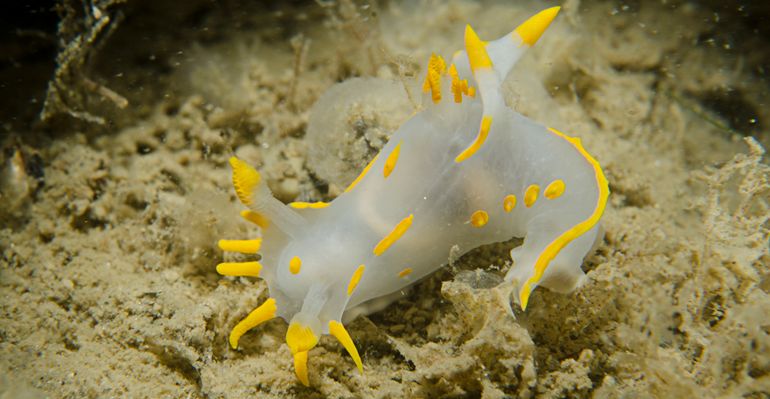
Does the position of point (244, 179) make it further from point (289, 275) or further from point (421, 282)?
point (421, 282)

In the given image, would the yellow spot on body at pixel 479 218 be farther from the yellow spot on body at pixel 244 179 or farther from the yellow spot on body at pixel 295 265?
the yellow spot on body at pixel 244 179

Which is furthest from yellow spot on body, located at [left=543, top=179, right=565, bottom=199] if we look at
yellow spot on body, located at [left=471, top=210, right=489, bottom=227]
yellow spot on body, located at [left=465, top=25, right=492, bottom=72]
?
yellow spot on body, located at [left=465, top=25, right=492, bottom=72]

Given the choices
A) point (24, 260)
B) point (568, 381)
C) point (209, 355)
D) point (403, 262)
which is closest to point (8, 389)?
point (209, 355)

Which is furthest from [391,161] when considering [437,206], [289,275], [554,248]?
[554,248]

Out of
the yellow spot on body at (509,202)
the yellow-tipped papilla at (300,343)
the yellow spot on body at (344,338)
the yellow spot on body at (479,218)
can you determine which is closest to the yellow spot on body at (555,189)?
the yellow spot on body at (509,202)

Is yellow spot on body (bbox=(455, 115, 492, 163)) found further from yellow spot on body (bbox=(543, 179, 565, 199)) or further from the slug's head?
the slug's head

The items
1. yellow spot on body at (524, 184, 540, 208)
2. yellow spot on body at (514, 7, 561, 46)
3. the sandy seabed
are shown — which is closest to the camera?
the sandy seabed
